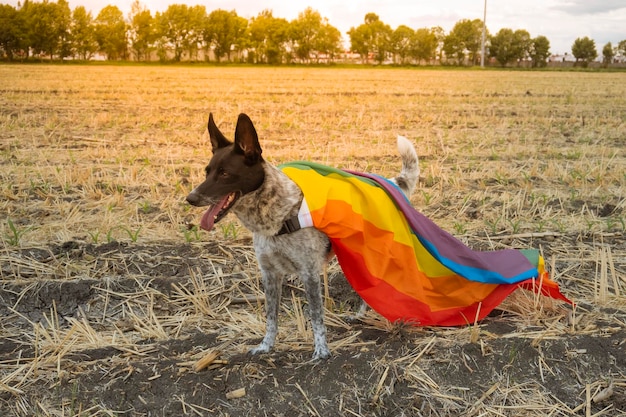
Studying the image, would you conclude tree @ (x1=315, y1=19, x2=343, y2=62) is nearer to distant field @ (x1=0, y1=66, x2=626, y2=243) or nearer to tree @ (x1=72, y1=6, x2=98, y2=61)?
tree @ (x1=72, y1=6, x2=98, y2=61)

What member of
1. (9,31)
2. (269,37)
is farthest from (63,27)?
(269,37)

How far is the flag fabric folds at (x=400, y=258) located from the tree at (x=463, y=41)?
9857 centimetres

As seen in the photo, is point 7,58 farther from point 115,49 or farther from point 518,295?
point 518,295

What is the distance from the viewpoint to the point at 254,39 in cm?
9300

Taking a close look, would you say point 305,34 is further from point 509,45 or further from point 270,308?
point 270,308

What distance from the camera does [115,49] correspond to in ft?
259

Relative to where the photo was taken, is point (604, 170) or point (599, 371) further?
point (604, 170)

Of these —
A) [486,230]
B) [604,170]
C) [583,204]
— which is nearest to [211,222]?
[486,230]

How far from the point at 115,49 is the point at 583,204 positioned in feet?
261

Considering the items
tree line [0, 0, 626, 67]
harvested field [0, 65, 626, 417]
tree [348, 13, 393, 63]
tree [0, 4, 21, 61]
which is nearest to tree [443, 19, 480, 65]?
tree line [0, 0, 626, 67]

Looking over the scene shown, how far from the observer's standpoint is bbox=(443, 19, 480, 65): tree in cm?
10098

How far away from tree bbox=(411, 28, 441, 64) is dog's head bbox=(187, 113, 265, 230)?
92.5 metres

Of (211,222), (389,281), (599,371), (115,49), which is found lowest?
(599,371)

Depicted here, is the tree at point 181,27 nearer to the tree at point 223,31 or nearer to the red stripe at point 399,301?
the tree at point 223,31
